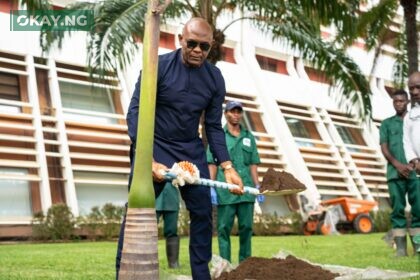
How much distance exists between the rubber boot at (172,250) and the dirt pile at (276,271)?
104 cm

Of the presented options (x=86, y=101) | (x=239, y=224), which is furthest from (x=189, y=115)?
(x=86, y=101)

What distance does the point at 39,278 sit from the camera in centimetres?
515

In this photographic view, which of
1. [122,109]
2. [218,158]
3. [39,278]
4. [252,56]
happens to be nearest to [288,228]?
[122,109]

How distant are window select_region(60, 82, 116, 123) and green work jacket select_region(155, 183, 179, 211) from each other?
9.00m

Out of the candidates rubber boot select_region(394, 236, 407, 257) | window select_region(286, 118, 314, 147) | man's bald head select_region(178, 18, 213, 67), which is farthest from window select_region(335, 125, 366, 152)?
man's bald head select_region(178, 18, 213, 67)

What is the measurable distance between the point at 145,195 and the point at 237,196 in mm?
2835

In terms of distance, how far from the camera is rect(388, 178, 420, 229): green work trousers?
6703mm

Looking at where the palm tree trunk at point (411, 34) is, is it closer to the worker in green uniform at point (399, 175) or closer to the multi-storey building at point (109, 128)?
the multi-storey building at point (109, 128)

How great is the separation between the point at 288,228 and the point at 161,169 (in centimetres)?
1287

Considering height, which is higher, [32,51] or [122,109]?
[32,51]

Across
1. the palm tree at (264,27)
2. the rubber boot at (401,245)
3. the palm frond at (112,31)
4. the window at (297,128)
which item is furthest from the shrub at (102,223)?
the window at (297,128)

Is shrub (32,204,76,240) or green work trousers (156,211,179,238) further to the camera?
shrub (32,204,76,240)

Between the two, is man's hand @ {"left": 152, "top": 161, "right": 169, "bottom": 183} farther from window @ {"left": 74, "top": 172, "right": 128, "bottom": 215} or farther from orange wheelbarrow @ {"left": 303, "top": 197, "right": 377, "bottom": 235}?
orange wheelbarrow @ {"left": 303, "top": 197, "right": 377, "bottom": 235}

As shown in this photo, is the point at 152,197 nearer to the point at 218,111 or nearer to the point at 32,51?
the point at 218,111
